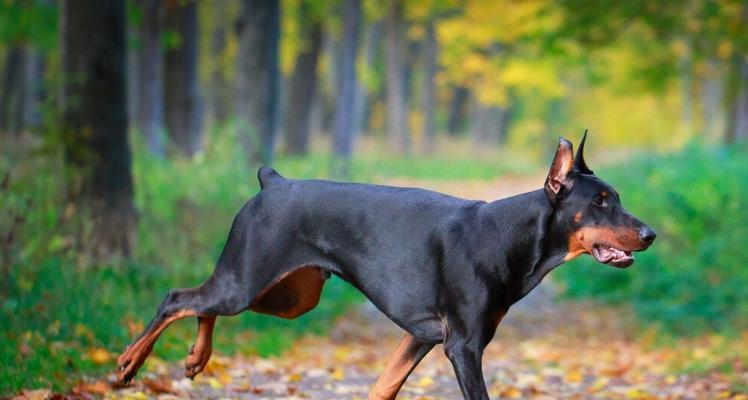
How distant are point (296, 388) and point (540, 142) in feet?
166

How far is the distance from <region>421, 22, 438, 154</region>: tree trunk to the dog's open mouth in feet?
109

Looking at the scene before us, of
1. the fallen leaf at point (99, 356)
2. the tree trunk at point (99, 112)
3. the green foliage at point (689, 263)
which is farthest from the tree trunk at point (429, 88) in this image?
the fallen leaf at point (99, 356)

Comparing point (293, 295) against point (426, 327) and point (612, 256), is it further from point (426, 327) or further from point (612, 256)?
point (612, 256)

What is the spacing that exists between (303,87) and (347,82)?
738 cm

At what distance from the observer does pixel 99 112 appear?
11164mm

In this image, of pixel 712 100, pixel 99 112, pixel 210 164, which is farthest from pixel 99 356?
pixel 712 100

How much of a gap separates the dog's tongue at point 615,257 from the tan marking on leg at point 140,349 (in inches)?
92.0

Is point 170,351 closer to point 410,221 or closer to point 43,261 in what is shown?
point 43,261

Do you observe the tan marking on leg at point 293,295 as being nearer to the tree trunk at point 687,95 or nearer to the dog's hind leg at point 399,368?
the dog's hind leg at point 399,368

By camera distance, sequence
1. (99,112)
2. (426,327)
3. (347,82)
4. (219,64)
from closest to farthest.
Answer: (426,327) → (99,112) → (347,82) → (219,64)

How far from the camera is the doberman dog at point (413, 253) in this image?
18.2 feet

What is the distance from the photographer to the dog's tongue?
5465 mm

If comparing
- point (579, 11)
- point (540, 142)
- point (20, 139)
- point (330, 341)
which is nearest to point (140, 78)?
point (20, 139)

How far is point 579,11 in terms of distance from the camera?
17.5m
